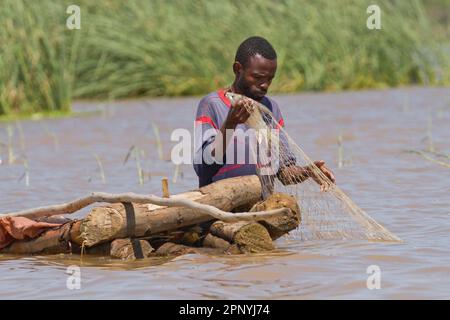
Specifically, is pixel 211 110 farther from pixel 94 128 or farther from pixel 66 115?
pixel 66 115

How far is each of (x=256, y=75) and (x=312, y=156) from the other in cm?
428

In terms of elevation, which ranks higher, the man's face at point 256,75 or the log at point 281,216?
the man's face at point 256,75

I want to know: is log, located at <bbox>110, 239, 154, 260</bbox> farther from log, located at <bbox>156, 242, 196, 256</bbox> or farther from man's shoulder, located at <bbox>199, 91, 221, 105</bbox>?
man's shoulder, located at <bbox>199, 91, 221, 105</bbox>

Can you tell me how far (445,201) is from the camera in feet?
24.2

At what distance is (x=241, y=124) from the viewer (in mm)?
5863

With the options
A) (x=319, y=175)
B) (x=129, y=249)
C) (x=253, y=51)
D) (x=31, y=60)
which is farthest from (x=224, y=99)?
(x=31, y=60)

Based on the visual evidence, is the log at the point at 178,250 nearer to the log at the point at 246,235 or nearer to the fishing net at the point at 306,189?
the log at the point at 246,235

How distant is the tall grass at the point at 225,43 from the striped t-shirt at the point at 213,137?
8.79m

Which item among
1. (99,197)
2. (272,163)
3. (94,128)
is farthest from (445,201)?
(94,128)

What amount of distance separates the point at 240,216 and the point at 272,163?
505 millimetres

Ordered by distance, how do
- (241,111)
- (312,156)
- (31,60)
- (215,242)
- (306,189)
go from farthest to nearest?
(31,60) < (312,156) < (306,189) < (215,242) < (241,111)

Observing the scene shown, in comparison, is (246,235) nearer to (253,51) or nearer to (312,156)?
(253,51)

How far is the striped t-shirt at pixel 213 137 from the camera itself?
234 inches

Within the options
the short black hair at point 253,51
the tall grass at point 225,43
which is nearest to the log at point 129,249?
the short black hair at point 253,51
